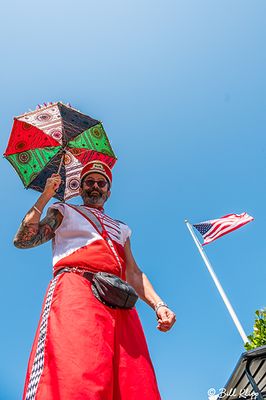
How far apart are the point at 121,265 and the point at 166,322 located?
0.52 metres

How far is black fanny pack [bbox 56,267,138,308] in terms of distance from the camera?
2.06 metres

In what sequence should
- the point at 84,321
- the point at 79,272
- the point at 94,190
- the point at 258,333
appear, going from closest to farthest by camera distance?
the point at 84,321 < the point at 79,272 < the point at 94,190 < the point at 258,333

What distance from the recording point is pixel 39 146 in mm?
4328

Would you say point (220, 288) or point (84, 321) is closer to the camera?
point (84, 321)

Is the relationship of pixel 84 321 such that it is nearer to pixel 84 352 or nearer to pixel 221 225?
pixel 84 352

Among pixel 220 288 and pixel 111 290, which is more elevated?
pixel 111 290

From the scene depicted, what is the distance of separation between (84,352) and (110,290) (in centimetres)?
43

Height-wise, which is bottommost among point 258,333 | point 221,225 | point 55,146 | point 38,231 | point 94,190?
point 258,333

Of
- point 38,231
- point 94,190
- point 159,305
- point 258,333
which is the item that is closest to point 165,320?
point 159,305

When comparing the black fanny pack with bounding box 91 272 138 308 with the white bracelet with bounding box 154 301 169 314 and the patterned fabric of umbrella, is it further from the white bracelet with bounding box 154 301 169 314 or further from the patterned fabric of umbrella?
the patterned fabric of umbrella

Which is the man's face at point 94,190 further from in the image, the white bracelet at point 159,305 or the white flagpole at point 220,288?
the white flagpole at point 220,288

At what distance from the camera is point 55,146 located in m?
4.33

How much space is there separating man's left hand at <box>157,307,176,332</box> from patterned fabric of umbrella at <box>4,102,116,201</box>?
7.27 ft

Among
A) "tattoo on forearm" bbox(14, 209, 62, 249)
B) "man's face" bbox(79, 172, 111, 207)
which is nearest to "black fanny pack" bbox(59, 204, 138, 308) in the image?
"tattoo on forearm" bbox(14, 209, 62, 249)
